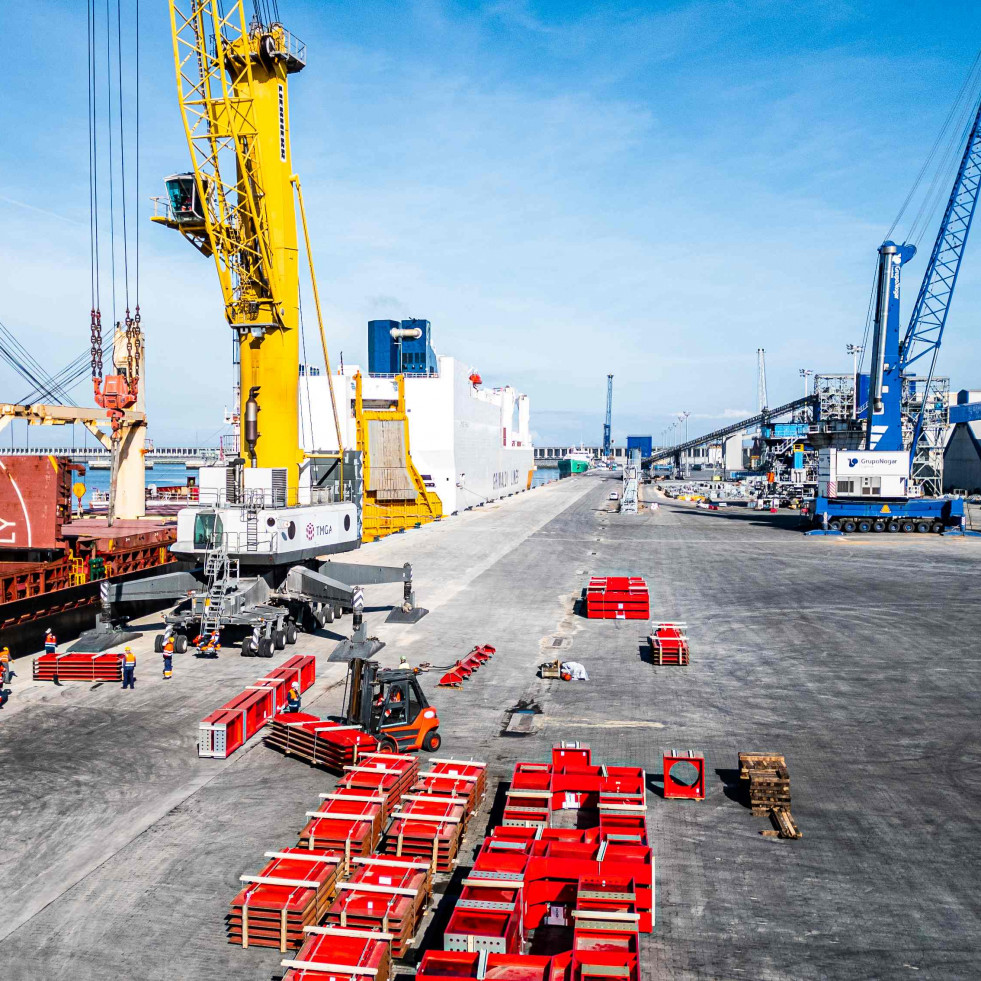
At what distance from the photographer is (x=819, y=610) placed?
106 feet

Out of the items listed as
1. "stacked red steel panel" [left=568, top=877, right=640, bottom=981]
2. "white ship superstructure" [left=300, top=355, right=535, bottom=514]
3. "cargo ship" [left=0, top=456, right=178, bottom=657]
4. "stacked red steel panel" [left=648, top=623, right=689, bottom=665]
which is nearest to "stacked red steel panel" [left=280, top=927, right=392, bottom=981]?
"stacked red steel panel" [left=568, top=877, right=640, bottom=981]

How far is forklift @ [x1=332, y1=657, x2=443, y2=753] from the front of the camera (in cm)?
1648

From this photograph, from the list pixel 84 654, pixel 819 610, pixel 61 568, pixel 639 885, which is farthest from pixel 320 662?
pixel 819 610

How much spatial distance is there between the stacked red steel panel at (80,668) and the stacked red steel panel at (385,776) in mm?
9999

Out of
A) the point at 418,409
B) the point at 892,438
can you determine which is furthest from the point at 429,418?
the point at 892,438

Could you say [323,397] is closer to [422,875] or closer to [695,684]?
[695,684]

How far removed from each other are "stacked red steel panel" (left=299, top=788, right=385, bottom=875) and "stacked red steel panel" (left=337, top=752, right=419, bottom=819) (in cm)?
44

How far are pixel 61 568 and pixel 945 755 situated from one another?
88.5 ft

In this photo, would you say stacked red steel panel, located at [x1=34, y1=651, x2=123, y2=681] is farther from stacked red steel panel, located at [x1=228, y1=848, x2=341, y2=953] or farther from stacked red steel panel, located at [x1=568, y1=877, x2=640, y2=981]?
stacked red steel panel, located at [x1=568, y1=877, x2=640, y2=981]

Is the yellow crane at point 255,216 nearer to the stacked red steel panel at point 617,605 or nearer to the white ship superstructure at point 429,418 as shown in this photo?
the stacked red steel panel at point 617,605

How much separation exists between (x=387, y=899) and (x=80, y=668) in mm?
15214

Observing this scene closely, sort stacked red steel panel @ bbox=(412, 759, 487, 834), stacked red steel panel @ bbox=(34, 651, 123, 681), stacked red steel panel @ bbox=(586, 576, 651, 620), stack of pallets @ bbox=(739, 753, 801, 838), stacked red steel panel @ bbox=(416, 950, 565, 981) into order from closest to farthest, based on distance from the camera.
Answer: stacked red steel panel @ bbox=(416, 950, 565, 981) < stacked red steel panel @ bbox=(412, 759, 487, 834) < stack of pallets @ bbox=(739, 753, 801, 838) < stacked red steel panel @ bbox=(34, 651, 123, 681) < stacked red steel panel @ bbox=(586, 576, 651, 620)

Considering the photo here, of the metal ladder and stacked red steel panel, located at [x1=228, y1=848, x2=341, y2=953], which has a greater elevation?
the metal ladder

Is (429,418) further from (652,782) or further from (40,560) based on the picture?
(652,782)
